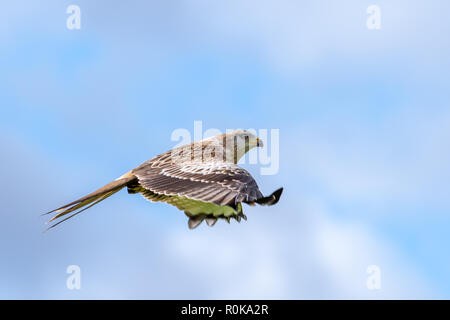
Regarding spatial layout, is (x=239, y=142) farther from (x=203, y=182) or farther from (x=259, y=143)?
(x=203, y=182)

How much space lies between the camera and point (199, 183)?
28.7 feet

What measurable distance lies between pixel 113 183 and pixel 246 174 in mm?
2628

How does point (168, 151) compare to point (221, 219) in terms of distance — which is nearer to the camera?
point (221, 219)

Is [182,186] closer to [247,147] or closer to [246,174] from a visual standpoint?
[246,174]

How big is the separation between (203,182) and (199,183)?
0.21 ft

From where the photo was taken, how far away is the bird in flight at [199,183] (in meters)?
8.29

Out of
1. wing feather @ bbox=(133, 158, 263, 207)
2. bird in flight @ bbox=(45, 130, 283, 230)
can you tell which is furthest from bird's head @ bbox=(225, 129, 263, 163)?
wing feather @ bbox=(133, 158, 263, 207)

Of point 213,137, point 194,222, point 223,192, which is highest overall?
point 213,137

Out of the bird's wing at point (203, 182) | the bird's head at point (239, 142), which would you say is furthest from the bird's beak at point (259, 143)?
the bird's wing at point (203, 182)

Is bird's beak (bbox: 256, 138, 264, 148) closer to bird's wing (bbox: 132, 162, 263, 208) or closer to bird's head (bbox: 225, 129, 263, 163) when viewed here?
bird's head (bbox: 225, 129, 263, 163)

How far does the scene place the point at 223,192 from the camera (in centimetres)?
830

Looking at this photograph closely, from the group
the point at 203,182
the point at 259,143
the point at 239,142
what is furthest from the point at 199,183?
the point at 259,143

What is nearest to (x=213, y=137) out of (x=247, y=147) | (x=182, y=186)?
(x=247, y=147)

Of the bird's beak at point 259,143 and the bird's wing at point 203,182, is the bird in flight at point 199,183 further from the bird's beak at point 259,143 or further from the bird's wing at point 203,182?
the bird's beak at point 259,143
